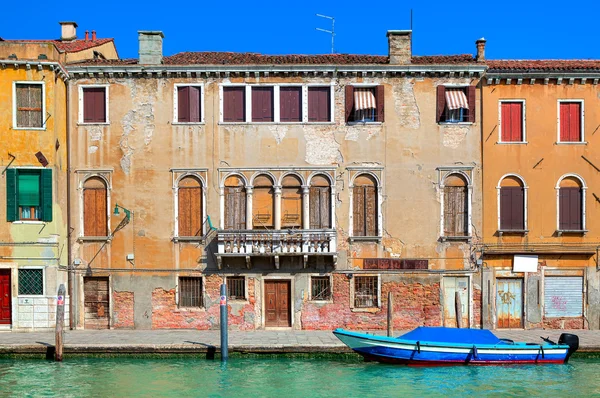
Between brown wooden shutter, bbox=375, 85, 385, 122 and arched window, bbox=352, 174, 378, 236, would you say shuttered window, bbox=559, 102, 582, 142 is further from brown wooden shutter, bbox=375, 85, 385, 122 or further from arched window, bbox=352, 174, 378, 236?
arched window, bbox=352, 174, 378, 236

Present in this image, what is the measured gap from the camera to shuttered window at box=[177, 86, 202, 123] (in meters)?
23.7

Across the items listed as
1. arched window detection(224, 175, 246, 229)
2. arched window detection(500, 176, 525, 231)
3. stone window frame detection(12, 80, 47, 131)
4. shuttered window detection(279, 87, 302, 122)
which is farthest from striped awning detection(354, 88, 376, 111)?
stone window frame detection(12, 80, 47, 131)

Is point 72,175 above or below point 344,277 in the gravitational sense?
above

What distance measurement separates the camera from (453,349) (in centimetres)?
2012

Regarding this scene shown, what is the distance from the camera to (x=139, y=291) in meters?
23.7

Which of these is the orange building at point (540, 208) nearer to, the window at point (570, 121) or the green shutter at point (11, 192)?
the window at point (570, 121)

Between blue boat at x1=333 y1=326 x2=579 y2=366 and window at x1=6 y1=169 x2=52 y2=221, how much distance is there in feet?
27.8

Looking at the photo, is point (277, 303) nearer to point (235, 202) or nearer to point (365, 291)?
point (365, 291)

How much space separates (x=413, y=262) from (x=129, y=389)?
921 cm

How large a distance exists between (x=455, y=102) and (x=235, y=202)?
21.5 ft

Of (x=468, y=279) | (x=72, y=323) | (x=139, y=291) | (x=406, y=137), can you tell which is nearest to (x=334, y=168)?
(x=406, y=137)

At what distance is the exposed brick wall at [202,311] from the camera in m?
23.6

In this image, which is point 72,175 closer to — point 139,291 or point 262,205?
point 139,291

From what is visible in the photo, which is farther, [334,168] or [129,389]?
[334,168]
